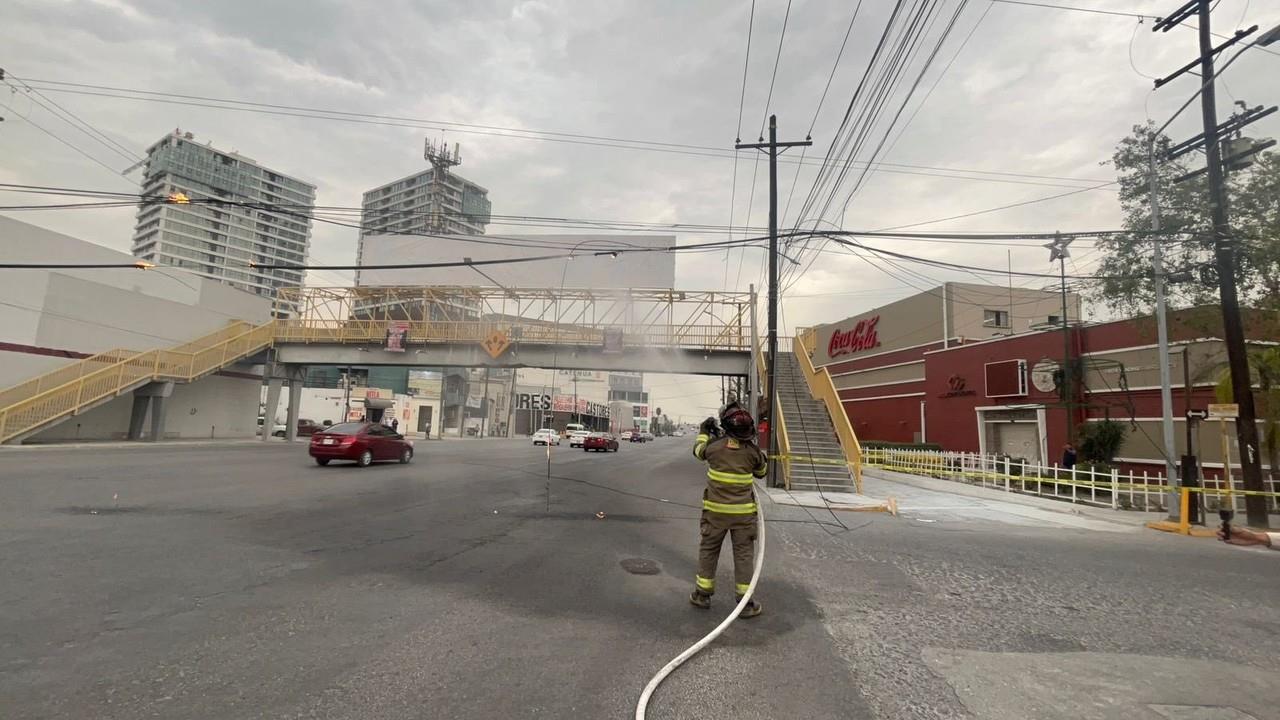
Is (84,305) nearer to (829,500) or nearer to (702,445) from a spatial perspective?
(829,500)

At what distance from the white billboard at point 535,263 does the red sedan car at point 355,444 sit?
7555 millimetres

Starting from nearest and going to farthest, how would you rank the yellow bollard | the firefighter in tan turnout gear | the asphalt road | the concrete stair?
the asphalt road
the firefighter in tan turnout gear
the yellow bollard
the concrete stair

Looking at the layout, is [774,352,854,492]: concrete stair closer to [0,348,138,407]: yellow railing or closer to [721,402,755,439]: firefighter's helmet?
[721,402,755,439]: firefighter's helmet

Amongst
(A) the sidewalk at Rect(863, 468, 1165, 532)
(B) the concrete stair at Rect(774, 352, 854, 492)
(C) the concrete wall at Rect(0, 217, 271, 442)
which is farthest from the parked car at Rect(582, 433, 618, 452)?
(A) the sidewalk at Rect(863, 468, 1165, 532)

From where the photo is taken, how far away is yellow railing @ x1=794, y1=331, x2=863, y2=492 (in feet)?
49.4

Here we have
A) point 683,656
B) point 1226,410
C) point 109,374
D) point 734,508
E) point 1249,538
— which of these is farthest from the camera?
point 109,374

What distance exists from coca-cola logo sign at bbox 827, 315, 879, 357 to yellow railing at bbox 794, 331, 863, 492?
1564 centimetres

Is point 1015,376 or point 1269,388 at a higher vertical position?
point 1015,376

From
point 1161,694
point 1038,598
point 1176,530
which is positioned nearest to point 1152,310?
point 1176,530

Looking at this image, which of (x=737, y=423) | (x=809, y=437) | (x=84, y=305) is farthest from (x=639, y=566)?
(x=84, y=305)


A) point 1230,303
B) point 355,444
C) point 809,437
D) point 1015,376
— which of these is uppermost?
point 1230,303

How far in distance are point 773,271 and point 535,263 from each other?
45.4 ft

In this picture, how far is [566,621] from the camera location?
15.4 ft

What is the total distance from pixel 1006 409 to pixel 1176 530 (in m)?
14.3
